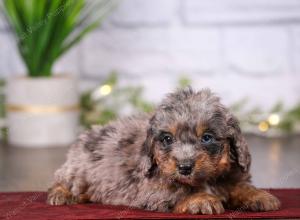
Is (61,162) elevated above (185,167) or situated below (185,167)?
below

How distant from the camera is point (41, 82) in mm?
4031

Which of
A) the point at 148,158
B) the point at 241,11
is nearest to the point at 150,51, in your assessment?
the point at 241,11

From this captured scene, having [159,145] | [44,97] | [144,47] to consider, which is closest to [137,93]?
[144,47]

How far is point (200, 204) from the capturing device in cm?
220

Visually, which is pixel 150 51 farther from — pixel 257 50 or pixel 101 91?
pixel 257 50

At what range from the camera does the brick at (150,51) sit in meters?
4.46

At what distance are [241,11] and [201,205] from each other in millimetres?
2437

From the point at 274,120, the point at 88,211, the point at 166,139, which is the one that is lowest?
the point at 88,211

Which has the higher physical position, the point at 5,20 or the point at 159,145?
the point at 5,20

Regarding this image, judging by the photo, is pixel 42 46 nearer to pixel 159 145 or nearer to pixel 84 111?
pixel 84 111

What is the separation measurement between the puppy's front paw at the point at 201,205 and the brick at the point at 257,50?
91.0 inches

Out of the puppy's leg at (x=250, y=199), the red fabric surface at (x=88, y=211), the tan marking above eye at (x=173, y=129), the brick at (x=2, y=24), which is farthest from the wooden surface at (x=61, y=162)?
the tan marking above eye at (x=173, y=129)

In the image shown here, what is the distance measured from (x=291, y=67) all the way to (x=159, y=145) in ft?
7.88

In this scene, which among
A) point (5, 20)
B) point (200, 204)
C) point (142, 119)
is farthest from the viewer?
point (5, 20)
